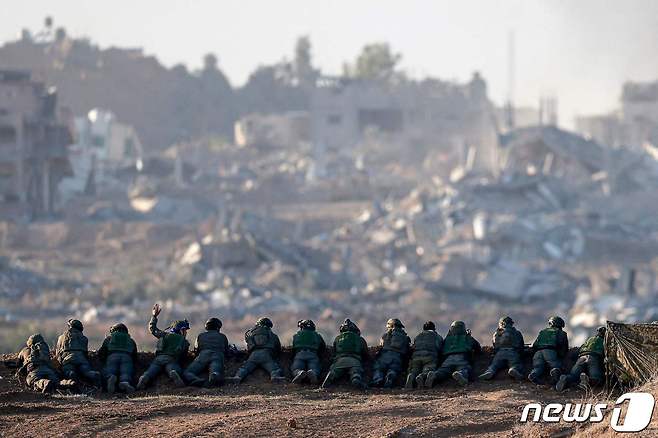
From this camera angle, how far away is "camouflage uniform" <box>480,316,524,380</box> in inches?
695

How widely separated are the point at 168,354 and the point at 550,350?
3883 millimetres

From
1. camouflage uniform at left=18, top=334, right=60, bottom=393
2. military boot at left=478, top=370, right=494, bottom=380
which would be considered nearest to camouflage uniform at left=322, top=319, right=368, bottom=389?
military boot at left=478, top=370, right=494, bottom=380

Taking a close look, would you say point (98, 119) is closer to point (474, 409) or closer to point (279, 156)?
point (279, 156)

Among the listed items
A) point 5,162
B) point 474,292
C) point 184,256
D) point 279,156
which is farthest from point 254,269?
point 279,156

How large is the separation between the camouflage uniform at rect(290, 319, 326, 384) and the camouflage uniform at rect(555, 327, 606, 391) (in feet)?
8.32

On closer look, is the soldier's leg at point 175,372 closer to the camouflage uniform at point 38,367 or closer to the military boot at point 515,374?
the camouflage uniform at point 38,367

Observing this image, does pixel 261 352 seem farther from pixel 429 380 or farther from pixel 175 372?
pixel 429 380

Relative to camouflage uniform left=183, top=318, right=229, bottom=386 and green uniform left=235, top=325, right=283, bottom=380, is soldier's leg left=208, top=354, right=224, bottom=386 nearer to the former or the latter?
camouflage uniform left=183, top=318, right=229, bottom=386

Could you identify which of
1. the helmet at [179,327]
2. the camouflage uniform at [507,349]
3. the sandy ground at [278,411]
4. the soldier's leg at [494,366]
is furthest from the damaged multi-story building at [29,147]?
the soldier's leg at [494,366]

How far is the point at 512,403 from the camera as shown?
1620 cm

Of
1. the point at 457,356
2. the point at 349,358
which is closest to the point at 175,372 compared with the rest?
the point at 349,358

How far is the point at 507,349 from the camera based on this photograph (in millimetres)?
17797

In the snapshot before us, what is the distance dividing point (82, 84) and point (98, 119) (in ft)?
25.1

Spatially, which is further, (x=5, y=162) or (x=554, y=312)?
(x=5, y=162)
